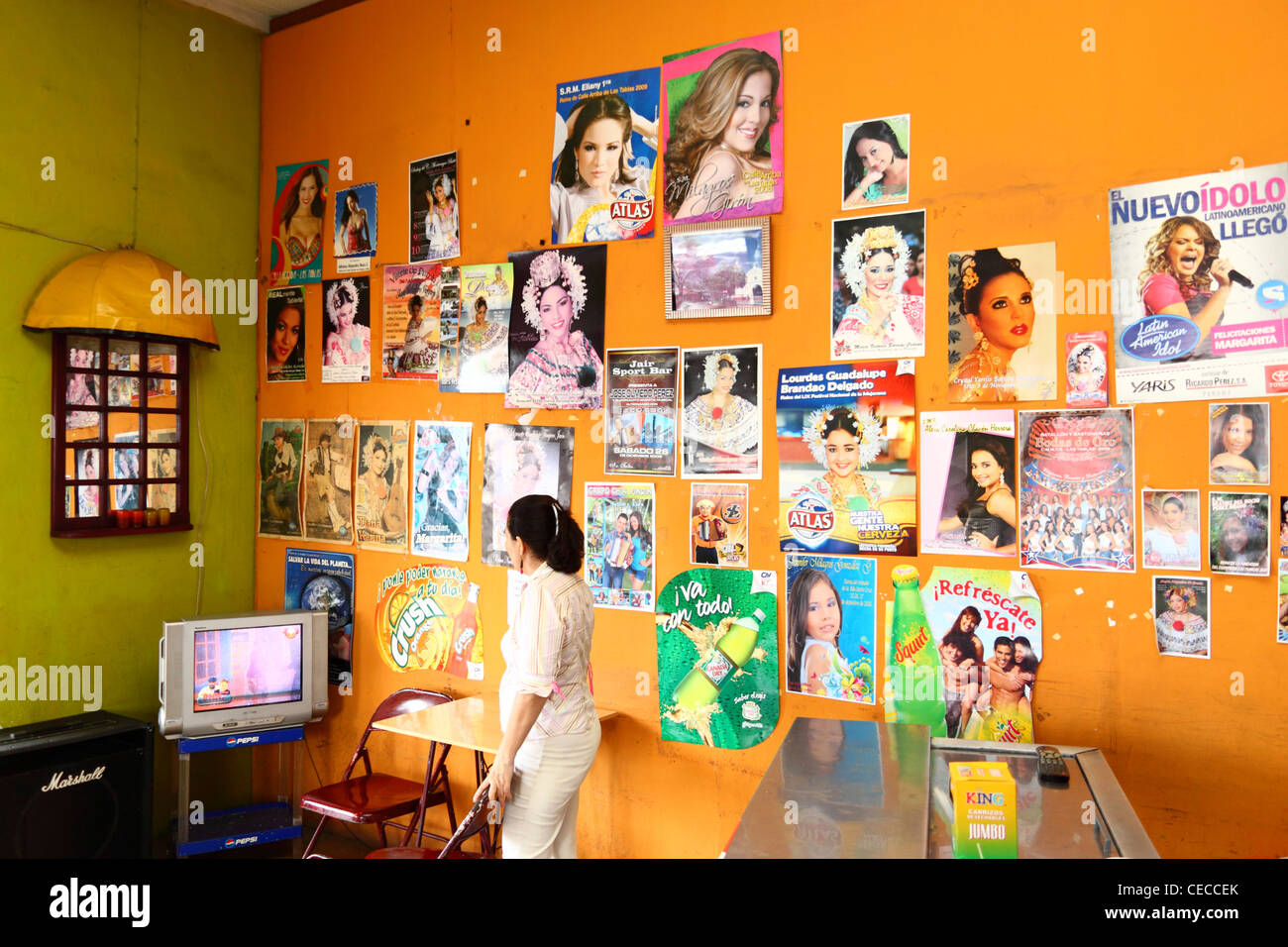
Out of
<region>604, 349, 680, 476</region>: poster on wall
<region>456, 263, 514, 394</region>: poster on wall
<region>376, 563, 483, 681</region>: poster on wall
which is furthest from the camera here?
<region>376, 563, 483, 681</region>: poster on wall

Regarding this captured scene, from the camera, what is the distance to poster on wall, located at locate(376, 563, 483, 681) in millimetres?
3828

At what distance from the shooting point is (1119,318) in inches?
101

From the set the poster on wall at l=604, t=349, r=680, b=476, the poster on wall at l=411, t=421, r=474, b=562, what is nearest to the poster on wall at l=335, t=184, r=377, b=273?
the poster on wall at l=411, t=421, r=474, b=562

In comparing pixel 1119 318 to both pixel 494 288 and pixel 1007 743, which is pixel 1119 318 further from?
pixel 494 288

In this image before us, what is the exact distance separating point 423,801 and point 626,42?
3.16 metres

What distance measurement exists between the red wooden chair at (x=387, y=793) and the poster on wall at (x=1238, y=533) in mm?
2816

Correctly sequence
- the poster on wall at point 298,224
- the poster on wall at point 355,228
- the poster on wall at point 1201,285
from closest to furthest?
the poster on wall at point 1201,285 < the poster on wall at point 355,228 < the poster on wall at point 298,224

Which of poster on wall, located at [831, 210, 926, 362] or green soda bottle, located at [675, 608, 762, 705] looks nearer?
poster on wall, located at [831, 210, 926, 362]

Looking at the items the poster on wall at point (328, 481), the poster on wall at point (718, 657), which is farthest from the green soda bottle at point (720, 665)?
the poster on wall at point (328, 481)

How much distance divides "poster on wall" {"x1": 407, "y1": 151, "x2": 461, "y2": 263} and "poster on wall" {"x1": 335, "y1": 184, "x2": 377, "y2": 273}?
0.84 ft

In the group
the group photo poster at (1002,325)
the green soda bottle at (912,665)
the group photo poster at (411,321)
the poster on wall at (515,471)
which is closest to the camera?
the group photo poster at (1002,325)

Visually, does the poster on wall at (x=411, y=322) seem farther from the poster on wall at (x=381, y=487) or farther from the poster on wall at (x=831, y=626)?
the poster on wall at (x=831, y=626)

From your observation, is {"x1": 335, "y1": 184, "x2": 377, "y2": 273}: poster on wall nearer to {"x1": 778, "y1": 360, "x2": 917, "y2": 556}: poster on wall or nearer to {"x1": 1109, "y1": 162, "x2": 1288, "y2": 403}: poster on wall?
{"x1": 778, "y1": 360, "x2": 917, "y2": 556}: poster on wall

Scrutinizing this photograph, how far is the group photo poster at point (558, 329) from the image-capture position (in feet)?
11.4
